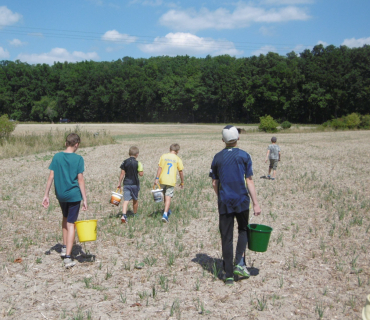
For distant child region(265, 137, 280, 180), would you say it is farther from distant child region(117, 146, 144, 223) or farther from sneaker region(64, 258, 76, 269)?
sneaker region(64, 258, 76, 269)

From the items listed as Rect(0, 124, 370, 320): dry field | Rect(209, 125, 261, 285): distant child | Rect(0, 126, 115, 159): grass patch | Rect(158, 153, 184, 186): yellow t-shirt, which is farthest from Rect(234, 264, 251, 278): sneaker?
Rect(0, 126, 115, 159): grass patch

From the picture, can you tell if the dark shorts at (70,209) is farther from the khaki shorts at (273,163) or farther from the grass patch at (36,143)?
the grass patch at (36,143)

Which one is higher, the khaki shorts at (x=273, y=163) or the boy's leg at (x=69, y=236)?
the khaki shorts at (x=273, y=163)

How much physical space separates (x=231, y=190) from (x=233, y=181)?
115mm

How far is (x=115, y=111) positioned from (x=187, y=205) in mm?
96093

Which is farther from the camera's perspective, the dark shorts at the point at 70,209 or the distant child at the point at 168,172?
the distant child at the point at 168,172

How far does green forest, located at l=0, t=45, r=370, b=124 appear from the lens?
252 ft

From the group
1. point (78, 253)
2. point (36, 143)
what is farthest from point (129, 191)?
point (36, 143)

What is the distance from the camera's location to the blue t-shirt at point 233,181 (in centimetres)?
489

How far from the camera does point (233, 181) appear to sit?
4906 mm

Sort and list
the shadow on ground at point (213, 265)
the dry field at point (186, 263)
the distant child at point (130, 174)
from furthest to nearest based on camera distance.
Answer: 1. the distant child at point (130, 174)
2. the shadow on ground at point (213, 265)
3. the dry field at point (186, 263)

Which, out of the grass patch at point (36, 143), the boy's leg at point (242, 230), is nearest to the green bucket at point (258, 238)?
the boy's leg at point (242, 230)

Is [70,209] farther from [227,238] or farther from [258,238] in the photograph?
[258,238]

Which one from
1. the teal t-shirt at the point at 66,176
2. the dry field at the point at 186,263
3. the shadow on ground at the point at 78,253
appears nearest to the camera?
the dry field at the point at 186,263
